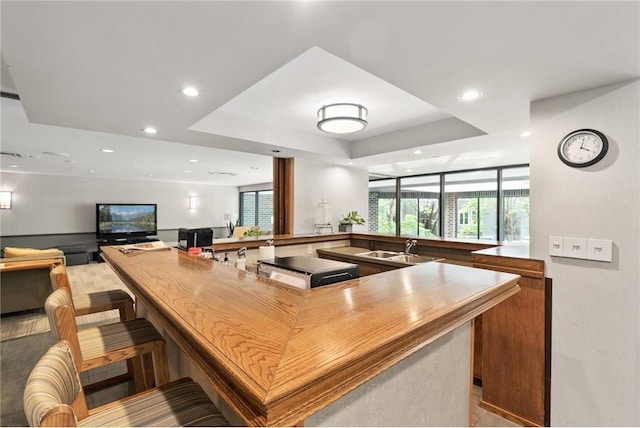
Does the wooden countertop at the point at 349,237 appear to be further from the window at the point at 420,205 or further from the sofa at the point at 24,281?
the window at the point at 420,205

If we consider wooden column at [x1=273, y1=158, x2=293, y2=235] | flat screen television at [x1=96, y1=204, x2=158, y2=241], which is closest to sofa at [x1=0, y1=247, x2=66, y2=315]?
wooden column at [x1=273, y1=158, x2=293, y2=235]

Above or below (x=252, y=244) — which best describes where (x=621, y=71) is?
above

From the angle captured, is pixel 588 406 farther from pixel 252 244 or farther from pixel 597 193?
pixel 252 244

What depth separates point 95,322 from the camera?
11.6 feet

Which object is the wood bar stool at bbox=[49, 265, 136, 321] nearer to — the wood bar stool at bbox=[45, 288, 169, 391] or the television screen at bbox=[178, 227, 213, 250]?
the television screen at bbox=[178, 227, 213, 250]

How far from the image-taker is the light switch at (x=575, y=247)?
177 cm

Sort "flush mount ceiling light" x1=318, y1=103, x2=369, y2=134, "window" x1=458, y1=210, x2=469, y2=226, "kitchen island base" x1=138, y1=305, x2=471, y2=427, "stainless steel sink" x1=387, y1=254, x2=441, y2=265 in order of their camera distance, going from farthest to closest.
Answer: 1. "window" x1=458, y1=210, x2=469, y2=226
2. "stainless steel sink" x1=387, y1=254, x2=441, y2=265
3. "flush mount ceiling light" x1=318, y1=103, x2=369, y2=134
4. "kitchen island base" x1=138, y1=305, x2=471, y2=427

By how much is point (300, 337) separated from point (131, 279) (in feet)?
3.45

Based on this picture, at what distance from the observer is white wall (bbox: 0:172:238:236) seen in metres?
7.70

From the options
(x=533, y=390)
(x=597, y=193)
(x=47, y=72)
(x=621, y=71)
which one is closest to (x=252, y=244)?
(x=47, y=72)

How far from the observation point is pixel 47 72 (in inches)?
64.4

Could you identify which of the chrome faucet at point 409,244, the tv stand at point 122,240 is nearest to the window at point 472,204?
the chrome faucet at point 409,244

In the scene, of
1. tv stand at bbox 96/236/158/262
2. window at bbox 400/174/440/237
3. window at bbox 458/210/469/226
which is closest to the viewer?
window at bbox 458/210/469/226

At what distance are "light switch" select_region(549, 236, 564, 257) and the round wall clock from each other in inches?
17.6
